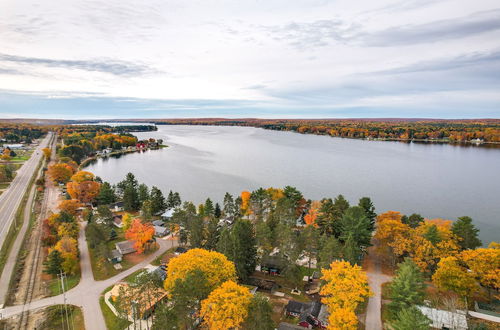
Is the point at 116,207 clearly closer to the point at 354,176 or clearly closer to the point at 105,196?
the point at 105,196

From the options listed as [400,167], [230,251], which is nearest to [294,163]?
[400,167]

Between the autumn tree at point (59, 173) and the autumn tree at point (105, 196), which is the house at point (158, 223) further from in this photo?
the autumn tree at point (59, 173)

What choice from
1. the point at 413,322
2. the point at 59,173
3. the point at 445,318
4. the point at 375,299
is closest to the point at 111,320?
the point at 413,322

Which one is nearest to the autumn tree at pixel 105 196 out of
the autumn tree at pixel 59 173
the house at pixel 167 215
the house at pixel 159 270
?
the house at pixel 167 215

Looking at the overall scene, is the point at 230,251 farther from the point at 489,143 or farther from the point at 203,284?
the point at 489,143

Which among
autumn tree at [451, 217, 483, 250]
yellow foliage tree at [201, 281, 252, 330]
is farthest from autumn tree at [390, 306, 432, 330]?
autumn tree at [451, 217, 483, 250]

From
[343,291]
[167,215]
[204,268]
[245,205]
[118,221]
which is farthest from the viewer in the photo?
[245,205]
